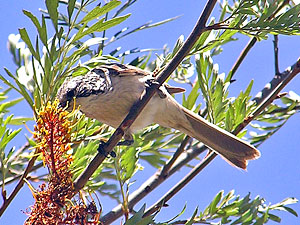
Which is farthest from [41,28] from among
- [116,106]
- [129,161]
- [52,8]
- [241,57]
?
[241,57]

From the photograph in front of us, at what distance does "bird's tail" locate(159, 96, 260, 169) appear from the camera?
3293 mm

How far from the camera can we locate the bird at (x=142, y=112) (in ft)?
10.5

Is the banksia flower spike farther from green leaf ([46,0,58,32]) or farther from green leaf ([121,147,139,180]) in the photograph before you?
green leaf ([121,147,139,180])

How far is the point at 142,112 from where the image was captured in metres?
3.47

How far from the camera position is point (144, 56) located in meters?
3.17

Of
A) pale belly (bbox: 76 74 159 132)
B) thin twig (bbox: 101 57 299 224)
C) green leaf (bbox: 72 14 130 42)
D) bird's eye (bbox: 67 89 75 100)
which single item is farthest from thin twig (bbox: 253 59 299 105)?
green leaf (bbox: 72 14 130 42)

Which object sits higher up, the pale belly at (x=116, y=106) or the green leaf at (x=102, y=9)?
the pale belly at (x=116, y=106)

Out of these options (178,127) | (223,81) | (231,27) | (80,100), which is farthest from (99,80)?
(231,27)

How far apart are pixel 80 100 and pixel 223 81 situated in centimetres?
87

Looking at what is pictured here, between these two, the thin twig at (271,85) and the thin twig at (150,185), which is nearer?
the thin twig at (150,185)

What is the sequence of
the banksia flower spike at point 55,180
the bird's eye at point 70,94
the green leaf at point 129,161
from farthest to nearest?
1. the bird's eye at point 70,94
2. the green leaf at point 129,161
3. the banksia flower spike at point 55,180

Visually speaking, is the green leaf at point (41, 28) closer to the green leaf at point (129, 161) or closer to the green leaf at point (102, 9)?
the green leaf at point (102, 9)

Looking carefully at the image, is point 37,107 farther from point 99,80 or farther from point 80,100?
point 99,80

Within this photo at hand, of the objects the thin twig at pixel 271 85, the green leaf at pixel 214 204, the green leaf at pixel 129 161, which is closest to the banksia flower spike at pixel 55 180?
the green leaf at pixel 129 161
